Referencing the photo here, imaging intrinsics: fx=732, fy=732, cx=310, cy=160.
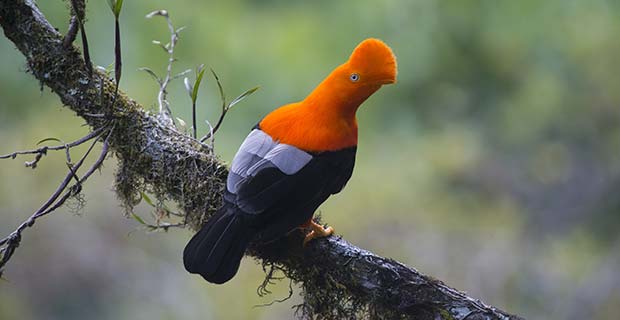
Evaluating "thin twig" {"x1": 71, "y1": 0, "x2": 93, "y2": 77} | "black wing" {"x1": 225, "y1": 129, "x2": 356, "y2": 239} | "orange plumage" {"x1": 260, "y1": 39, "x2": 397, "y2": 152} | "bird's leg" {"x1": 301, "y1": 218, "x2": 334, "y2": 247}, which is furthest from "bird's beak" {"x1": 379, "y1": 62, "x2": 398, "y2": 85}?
"thin twig" {"x1": 71, "y1": 0, "x2": 93, "y2": 77}

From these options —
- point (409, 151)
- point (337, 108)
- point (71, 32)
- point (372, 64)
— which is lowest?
point (71, 32)

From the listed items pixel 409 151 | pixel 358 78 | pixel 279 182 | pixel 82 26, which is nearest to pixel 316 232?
pixel 279 182

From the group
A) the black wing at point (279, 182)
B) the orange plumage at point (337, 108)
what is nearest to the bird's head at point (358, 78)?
the orange plumage at point (337, 108)

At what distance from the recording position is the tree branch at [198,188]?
7.09ft

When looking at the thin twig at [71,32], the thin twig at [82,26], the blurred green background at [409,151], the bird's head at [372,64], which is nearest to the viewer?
the thin twig at [82,26]

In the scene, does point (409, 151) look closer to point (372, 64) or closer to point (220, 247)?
point (372, 64)

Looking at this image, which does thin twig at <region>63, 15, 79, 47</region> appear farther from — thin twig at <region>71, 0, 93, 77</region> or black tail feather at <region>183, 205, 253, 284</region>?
black tail feather at <region>183, 205, 253, 284</region>

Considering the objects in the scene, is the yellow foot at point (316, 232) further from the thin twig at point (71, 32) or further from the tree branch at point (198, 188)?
the thin twig at point (71, 32)

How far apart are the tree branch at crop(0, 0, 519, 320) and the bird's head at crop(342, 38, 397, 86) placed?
0.54 metres

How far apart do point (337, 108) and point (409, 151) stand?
4.25 metres

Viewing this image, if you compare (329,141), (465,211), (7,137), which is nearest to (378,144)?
(465,211)

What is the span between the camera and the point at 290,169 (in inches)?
89.5

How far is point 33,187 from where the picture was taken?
5969 millimetres

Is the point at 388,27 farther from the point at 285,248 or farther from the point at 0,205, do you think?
the point at 285,248
